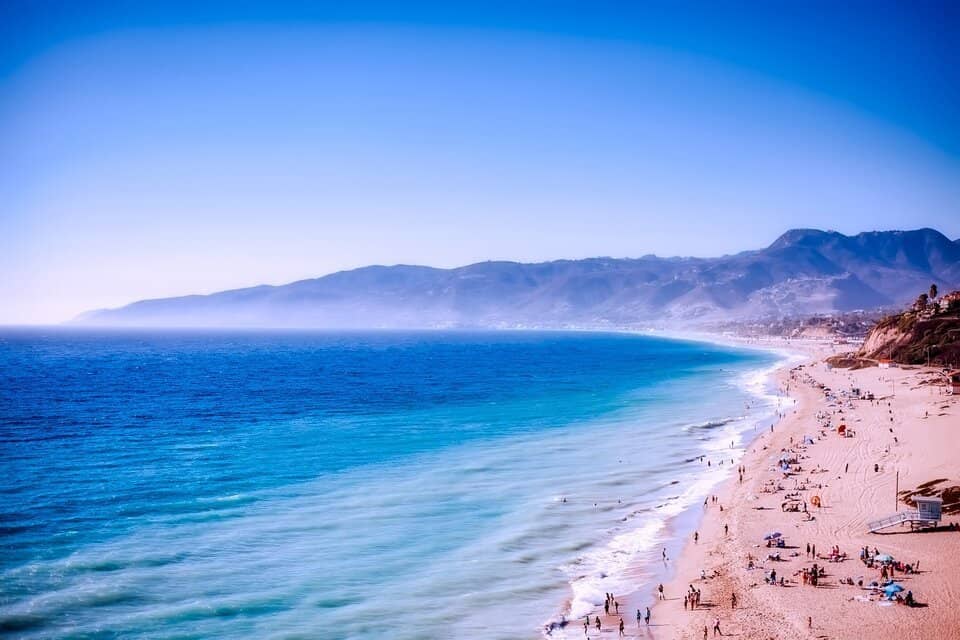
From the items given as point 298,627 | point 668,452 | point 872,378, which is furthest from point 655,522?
point 872,378

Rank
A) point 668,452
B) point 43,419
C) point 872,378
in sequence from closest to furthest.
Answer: point 668,452 → point 43,419 → point 872,378

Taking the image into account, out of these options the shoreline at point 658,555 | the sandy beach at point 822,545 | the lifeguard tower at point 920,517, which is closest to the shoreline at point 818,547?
the sandy beach at point 822,545

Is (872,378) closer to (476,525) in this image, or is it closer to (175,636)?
(476,525)

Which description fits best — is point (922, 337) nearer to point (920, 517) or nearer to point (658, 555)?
point (920, 517)

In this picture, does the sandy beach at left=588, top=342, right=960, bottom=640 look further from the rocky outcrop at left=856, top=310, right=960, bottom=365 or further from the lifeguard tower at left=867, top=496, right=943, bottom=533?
the rocky outcrop at left=856, top=310, right=960, bottom=365

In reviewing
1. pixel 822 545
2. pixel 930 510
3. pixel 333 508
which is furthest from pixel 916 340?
pixel 333 508

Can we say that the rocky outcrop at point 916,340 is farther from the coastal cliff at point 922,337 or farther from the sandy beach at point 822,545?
the sandy beach at point 822,545
